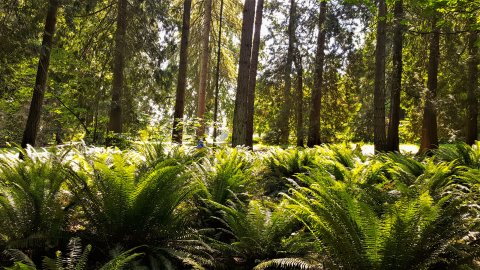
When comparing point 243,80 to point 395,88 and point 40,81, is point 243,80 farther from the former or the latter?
point 395,88

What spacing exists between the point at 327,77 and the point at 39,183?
17.0 m

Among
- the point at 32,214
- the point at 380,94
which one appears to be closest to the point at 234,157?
the point at 32,214

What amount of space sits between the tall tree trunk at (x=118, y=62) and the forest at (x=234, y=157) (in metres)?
0.05

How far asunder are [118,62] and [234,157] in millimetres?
9046

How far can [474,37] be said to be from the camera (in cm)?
1402

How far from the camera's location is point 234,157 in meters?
5.37

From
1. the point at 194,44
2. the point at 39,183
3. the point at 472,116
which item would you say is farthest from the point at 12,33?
the point at 472,116

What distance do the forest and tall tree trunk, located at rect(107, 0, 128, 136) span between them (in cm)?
5

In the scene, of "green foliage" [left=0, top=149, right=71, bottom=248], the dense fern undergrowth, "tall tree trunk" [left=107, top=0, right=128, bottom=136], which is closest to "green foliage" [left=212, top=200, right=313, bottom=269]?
the dense fern undergrowth

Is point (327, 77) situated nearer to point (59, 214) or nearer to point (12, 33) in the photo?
point (12, 33)

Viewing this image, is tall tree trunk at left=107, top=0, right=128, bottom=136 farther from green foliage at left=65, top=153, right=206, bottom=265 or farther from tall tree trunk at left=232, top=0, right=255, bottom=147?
green foliage at left=65, top=153, right=206, bottom=265

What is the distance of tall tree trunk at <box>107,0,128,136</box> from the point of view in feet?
41.6

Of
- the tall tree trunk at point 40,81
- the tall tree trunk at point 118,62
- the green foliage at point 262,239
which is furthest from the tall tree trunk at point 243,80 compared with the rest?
the green foliage at point 262,239

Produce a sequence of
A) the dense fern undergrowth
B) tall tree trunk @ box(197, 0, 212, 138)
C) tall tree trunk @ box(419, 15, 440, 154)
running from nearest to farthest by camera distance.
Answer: the dense fern undergrowth < tall tree trunk @ box(419, 15, 440, 154) < tall tree trunk @ box(197, 0, 212, 138)
